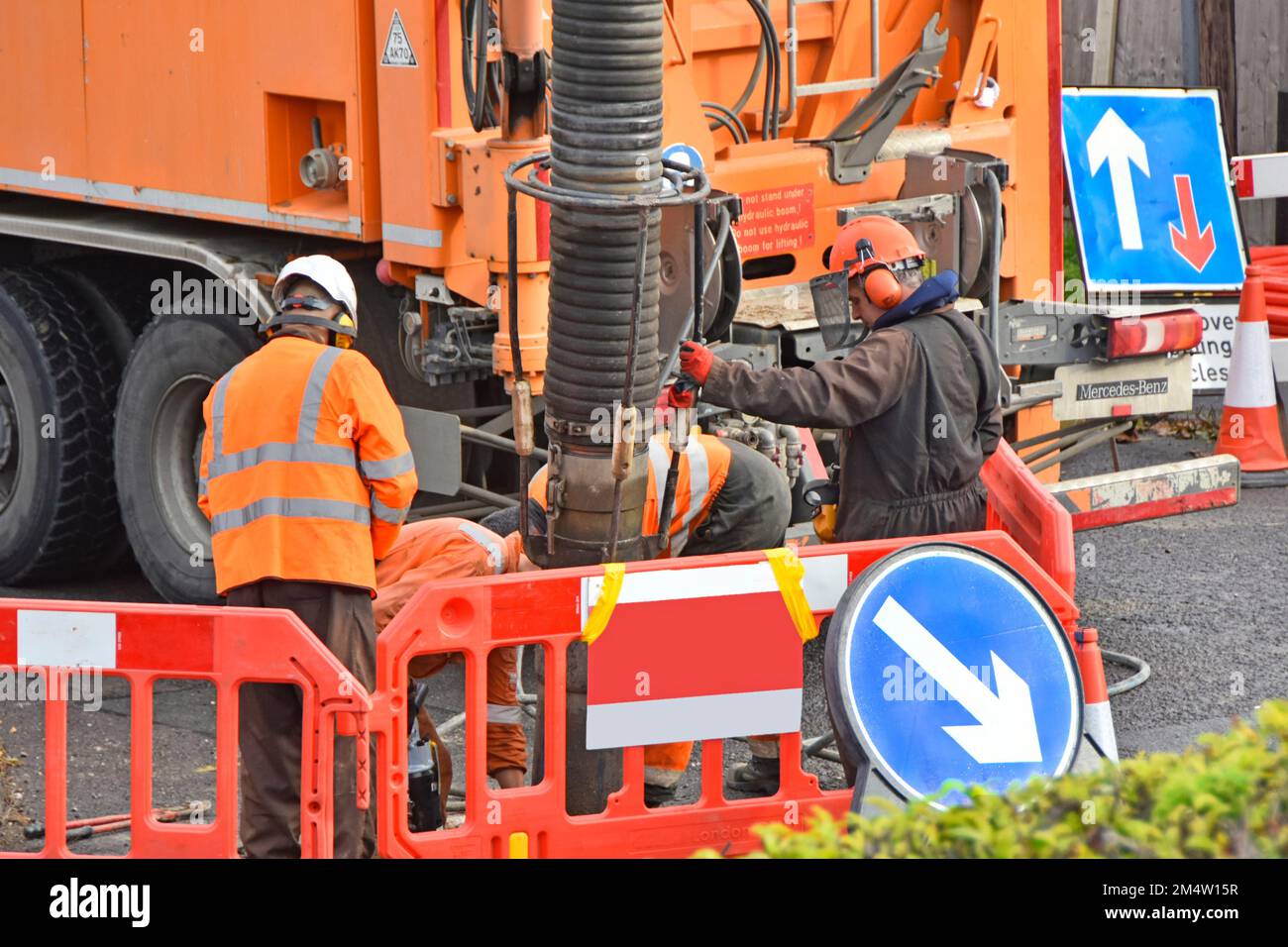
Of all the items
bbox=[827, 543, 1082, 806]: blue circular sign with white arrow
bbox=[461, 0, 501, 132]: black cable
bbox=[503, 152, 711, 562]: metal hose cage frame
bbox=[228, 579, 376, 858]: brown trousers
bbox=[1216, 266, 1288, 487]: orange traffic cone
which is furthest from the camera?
bbox=[1216, 266, 1288, 487]: orange traffic cone

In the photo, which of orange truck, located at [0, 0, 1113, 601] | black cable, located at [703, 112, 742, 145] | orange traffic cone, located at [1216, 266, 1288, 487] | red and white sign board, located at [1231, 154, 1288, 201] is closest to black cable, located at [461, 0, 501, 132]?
orange truck, located at [0, 0, 1113, 601]

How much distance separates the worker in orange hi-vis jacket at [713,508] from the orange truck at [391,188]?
15.5 inches

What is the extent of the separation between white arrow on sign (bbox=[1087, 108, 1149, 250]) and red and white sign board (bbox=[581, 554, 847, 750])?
5046mm

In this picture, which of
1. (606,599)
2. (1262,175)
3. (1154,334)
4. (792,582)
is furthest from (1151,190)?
(606,599)

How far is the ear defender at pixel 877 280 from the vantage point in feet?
18.5

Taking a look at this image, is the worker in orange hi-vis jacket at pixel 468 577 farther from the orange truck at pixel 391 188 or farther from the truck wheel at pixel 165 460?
the truck wheel at pixel 165 460

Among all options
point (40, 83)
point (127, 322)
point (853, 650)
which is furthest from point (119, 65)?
point (853, 650)

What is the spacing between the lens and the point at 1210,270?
379 inches

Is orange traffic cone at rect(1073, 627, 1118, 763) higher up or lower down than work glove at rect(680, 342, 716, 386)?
lower down

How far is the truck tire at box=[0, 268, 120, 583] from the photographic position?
8.02 m

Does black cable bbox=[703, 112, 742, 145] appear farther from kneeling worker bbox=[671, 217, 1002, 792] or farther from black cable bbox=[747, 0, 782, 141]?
kneeling worker bbox=[671, 217, 1002, 792]

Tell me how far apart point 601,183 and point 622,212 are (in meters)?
0.08

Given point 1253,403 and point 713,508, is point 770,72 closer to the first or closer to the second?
point 713,508

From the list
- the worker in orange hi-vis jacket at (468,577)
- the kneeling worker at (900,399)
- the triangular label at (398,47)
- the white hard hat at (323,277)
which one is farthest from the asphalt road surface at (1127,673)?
the triangular label at (398,47)
